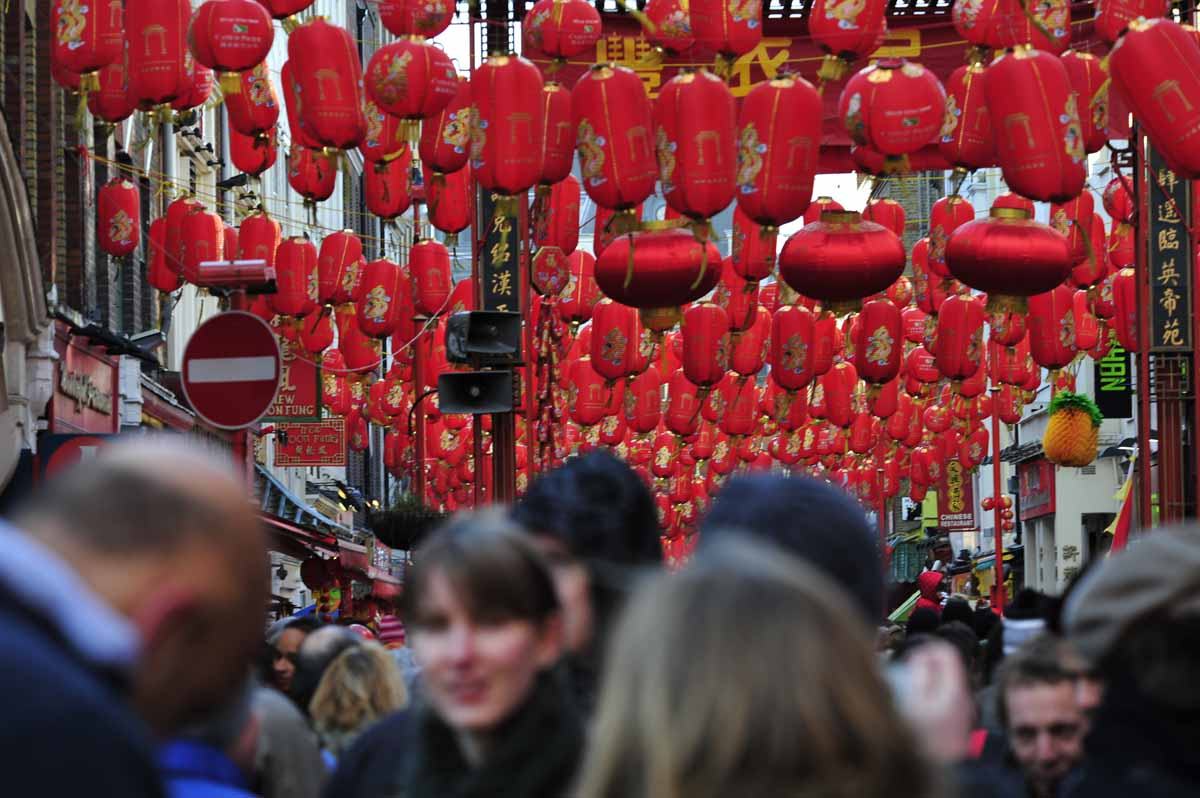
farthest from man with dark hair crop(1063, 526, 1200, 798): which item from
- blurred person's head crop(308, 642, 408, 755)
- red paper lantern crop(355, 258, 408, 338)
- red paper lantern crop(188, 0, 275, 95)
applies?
red paper lantern crop(355, 258, 408, 338)

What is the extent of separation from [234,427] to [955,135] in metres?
6.12

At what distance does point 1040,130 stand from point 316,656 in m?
6.72

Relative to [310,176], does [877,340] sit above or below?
below

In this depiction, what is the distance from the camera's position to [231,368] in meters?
11.1

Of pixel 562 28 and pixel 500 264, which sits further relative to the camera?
pixel 500 264

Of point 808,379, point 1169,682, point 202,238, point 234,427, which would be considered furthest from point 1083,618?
point 808,379

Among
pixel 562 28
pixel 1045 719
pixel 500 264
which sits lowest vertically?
pixel 1045 719

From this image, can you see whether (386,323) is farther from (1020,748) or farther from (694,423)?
(1020,748)

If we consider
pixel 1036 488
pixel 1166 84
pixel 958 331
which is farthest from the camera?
pixel 1036 488

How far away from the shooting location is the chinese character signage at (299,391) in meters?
29.7

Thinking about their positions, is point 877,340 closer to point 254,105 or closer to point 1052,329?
point 1052,329

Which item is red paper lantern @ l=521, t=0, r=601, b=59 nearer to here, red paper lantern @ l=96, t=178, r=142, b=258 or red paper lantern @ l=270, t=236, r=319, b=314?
red paper lantern @ l=96, t=178, r=142, b=258

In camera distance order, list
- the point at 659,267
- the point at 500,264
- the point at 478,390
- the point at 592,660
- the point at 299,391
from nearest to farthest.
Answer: the point at 592,660, the point at 659,267, the point at 478,390, the point at 500,264, the point at 299,391

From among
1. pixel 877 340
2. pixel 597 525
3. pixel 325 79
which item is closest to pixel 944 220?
pixel 877 340
